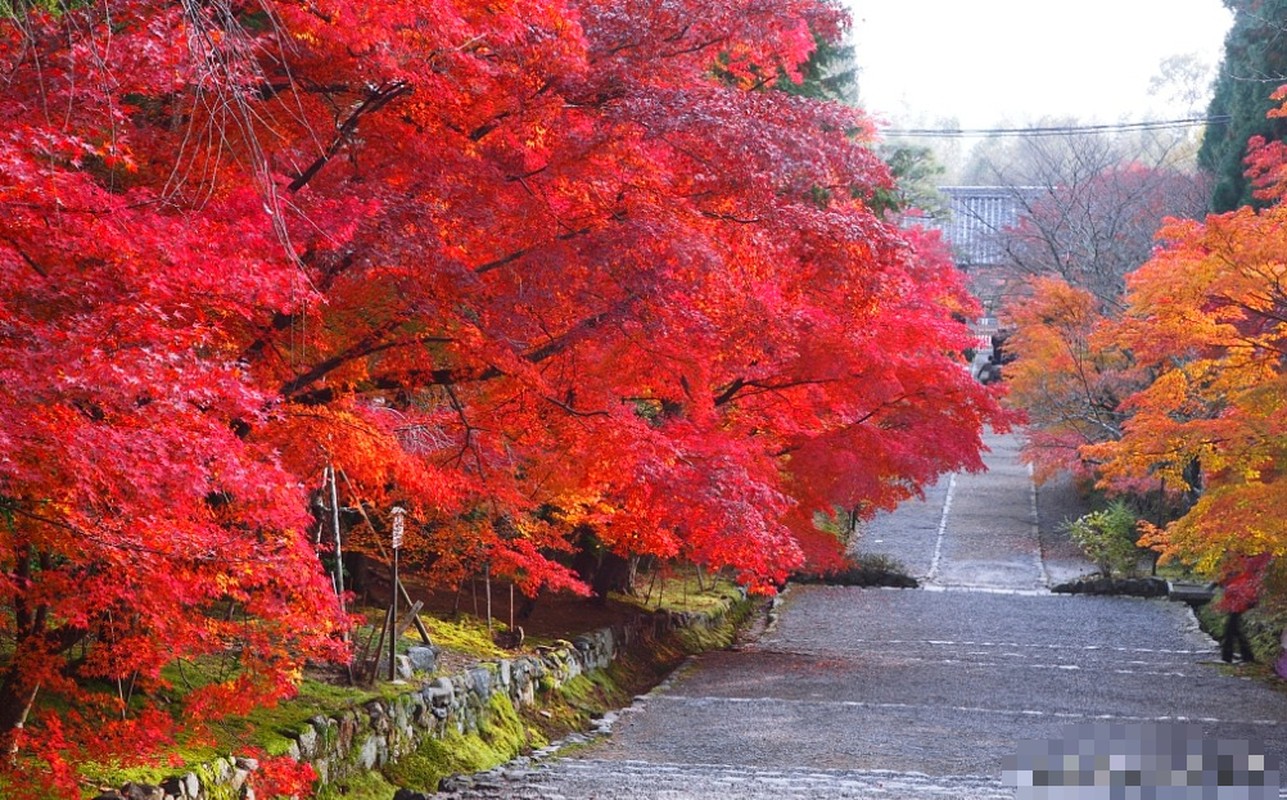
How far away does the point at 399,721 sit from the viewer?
9.51 metres

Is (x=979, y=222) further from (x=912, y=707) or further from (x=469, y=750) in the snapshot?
(x=469, y=750)

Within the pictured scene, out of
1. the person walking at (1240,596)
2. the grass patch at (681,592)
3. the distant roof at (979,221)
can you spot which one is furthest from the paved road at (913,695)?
the distant roof at (979,221)

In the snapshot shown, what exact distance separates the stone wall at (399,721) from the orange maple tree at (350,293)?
46 centimetres

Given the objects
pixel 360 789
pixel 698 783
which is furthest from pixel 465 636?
pixel 698 783

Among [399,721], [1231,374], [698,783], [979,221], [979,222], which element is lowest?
[698,783]

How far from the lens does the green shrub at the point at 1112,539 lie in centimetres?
2528

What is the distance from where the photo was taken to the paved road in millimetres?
9023

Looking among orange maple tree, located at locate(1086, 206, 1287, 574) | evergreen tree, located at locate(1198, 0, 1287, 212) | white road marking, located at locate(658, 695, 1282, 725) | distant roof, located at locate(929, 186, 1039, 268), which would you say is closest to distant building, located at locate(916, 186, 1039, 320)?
distant roof, located at locate(929, 186, 1039, 268)

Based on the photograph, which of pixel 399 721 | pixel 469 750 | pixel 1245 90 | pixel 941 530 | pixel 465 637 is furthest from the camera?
pixel 941 530

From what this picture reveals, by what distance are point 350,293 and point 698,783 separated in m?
3.97

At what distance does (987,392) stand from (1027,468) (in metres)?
22.4

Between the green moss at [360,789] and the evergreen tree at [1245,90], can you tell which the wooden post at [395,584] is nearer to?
the green moss at [360,789]

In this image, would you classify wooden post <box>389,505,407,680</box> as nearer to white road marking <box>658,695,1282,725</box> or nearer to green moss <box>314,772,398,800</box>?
green moss <box>314,772,398,800</box>

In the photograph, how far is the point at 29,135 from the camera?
208 inches
